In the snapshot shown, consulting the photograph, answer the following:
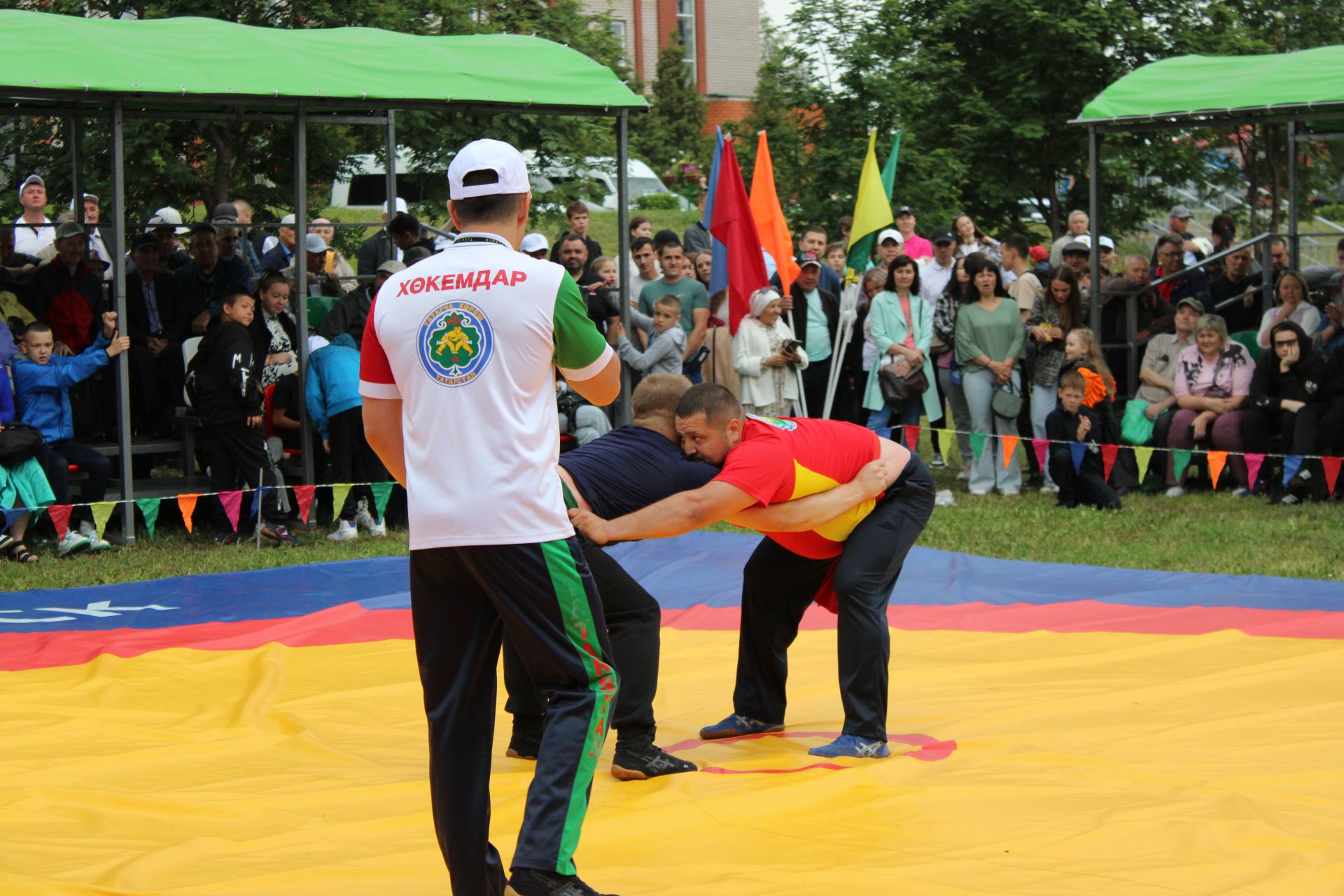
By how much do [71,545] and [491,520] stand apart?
22.9 ft

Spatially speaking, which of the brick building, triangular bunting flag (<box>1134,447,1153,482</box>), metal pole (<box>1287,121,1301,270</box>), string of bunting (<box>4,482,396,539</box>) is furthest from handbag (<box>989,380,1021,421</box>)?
the brick building

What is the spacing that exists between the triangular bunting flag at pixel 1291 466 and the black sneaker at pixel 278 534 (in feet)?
22.0

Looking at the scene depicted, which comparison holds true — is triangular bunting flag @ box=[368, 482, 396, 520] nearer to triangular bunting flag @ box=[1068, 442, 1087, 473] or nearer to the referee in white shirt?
triangular bunting flag @ box=[1068, 442, 1087, 473]

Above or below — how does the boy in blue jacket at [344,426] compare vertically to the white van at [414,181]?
below

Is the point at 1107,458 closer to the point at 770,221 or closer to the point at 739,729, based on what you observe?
the point at 770,221

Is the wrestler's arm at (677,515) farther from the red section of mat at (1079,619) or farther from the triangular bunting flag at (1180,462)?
the triangular bunting flag at (1180,462)

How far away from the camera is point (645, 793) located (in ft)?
15.1

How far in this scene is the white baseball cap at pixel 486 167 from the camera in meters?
3.57

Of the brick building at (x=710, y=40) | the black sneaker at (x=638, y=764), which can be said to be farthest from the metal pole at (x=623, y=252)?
the brick building at (x=710, y=40)

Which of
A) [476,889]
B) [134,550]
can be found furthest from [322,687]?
[134,550]

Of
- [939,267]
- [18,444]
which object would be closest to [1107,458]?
[939,267]

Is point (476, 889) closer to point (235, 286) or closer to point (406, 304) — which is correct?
point (406, 304)

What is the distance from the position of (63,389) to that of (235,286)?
1625mm

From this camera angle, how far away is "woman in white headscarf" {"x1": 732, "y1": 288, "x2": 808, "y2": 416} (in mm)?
11219
